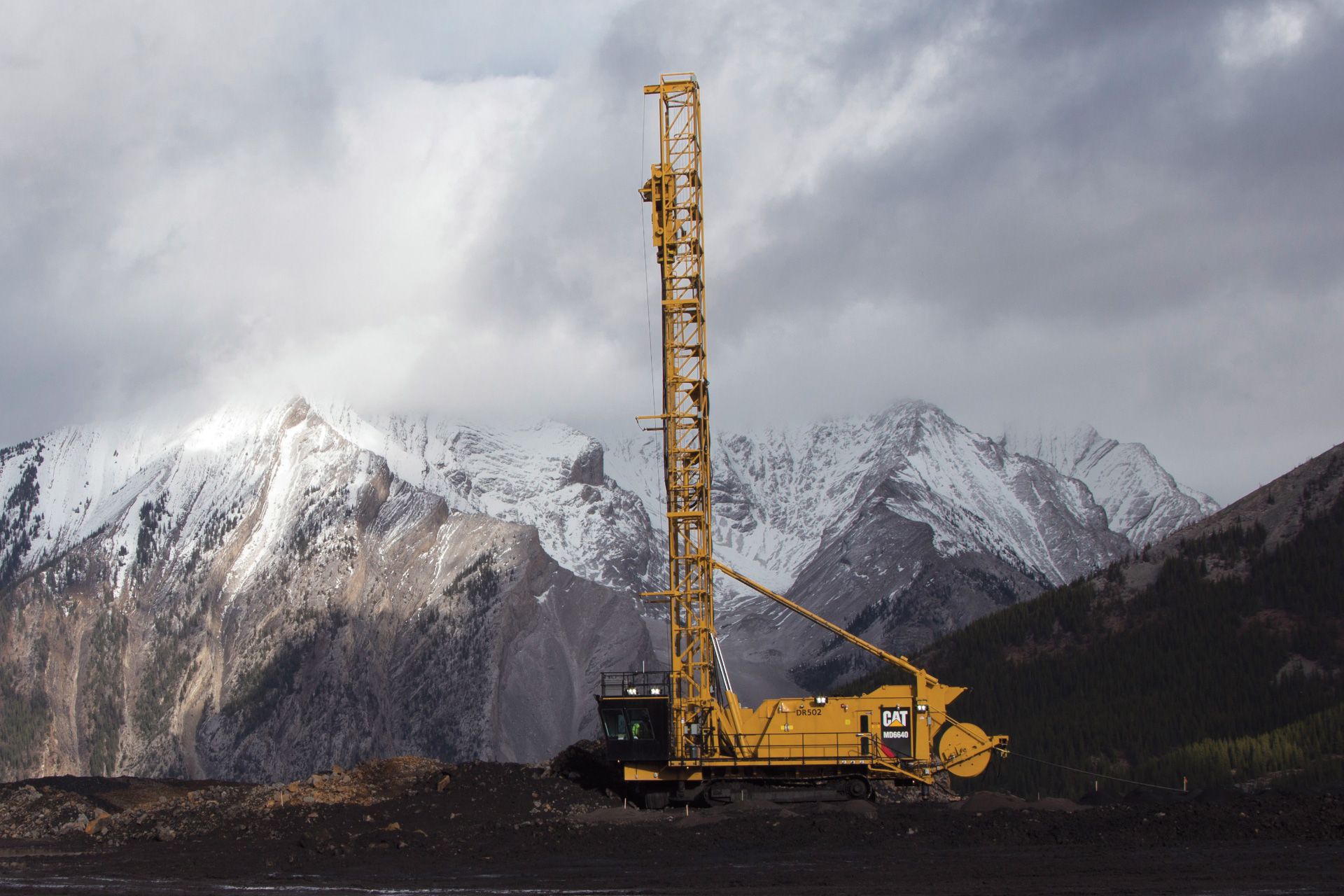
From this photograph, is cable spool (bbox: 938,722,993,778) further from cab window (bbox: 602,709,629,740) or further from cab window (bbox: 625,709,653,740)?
cab window (bbox: 602,709,629,740)

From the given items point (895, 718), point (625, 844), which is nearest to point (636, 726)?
point (625, 844)

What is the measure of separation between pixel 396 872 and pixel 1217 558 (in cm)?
9964

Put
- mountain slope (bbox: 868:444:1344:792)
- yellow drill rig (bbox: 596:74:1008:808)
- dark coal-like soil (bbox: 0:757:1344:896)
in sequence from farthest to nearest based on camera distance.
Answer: mountain slope (bbox: 868:444:1344:792) → yellow drill rig (bbox: 596:74:1008:808) → dark coal-like soil (bbox: 0:757:1344:896)

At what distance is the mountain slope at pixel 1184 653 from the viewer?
111 m

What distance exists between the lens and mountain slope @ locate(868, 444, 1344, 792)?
111 m

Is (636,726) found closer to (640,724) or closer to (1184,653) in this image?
(640,724)

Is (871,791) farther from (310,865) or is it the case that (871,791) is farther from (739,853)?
(310,865)

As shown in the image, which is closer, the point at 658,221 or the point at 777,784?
the point at 777,784

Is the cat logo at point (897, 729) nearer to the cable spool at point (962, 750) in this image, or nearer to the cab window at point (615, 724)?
the cable spool at point (962, 750)

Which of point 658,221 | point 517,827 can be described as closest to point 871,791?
point 517,827

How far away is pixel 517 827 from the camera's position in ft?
214

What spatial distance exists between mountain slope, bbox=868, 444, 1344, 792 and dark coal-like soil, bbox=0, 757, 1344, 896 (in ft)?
128

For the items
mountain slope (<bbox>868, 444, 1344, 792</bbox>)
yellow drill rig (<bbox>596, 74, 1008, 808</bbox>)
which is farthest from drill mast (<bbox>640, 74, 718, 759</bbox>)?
mountain slope (<bbox>868, 444, 1344, 792</bbox>)

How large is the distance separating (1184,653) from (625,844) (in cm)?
7687
